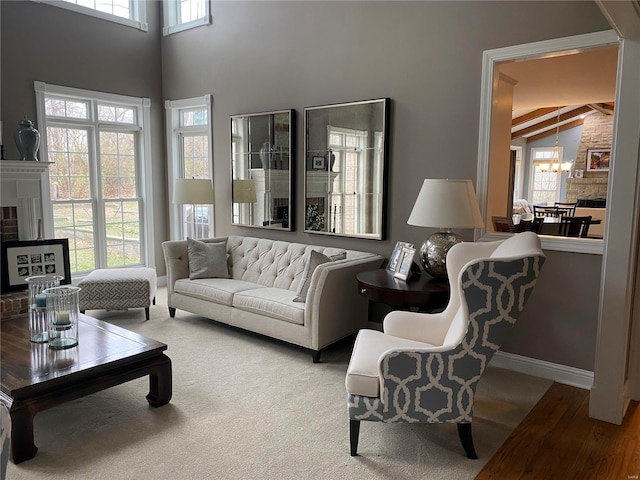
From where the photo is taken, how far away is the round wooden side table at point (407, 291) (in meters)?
3.11

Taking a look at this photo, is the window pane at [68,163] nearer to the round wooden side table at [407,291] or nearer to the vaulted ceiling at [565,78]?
the round wooden side table at [407,291]

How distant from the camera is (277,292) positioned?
13.5 ft

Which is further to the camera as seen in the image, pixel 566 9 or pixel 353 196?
pixel 353 196

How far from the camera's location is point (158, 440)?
99.4 inches

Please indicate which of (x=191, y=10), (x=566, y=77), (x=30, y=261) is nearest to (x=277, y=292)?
(x=30, y=261)

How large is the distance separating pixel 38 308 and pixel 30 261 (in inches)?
77.7

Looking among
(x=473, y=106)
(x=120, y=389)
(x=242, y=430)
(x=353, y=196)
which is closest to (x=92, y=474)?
(x=242, y=430)

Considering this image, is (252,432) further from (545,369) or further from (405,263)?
(545,369)

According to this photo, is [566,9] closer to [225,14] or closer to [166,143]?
[225,14]

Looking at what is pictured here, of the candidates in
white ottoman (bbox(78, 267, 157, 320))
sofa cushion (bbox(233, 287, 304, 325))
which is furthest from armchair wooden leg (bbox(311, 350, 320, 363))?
white ottoman (bbox(78, 267, 157, 320))

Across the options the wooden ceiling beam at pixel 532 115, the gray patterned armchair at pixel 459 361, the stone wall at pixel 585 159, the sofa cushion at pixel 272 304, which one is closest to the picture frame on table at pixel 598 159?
the stone wall at pixel 585 159

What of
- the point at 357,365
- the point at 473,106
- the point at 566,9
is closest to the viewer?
the point at 357,365

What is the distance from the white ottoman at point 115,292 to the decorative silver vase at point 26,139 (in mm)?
1370

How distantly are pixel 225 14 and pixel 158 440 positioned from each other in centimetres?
455
